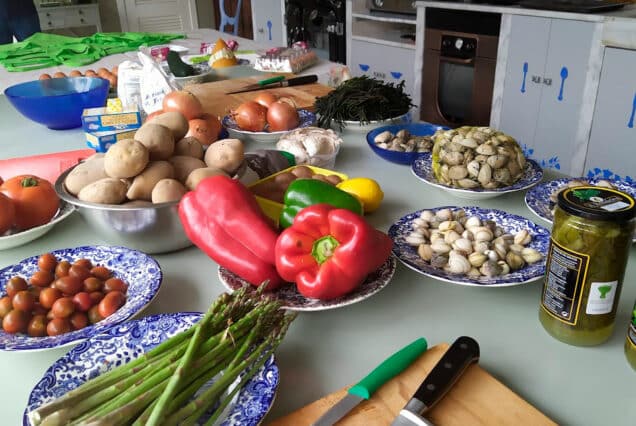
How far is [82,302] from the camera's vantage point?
28.9 inches

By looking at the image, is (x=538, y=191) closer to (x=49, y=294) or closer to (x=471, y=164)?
(x=471, y=164)

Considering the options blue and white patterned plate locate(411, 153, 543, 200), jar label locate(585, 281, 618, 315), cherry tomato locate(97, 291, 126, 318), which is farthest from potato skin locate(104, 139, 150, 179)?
jar label locate(585, 281, 618, 315)

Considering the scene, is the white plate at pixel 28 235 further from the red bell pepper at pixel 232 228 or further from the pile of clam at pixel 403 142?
the pile of clam at pixel 403 142

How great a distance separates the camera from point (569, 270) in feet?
2.08

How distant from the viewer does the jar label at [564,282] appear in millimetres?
625

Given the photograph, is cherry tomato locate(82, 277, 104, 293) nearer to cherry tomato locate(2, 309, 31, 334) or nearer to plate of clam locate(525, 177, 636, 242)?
cherry tomato locate(2, 309, 31, 334)

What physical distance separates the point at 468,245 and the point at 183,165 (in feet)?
1.64

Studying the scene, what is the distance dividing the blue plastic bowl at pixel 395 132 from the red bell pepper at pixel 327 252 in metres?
0.54

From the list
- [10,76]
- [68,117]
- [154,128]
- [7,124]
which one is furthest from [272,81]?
[10,76]

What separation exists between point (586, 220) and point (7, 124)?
1.66 metres

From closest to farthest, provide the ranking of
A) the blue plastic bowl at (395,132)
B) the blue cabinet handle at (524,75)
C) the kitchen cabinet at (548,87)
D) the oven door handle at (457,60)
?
the blue plastic bowl at (395,132) < the kitchen cabinet at (548,87) < the blue cabinet handle at (524,75) < the oven door handle at (457,60)

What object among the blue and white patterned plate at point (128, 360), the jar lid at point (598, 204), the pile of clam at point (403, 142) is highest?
the jar lid at point (598, 204)

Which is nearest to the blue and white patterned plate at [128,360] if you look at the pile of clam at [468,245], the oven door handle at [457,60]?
the pile of clam at [468,245]

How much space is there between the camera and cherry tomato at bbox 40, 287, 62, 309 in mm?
732
